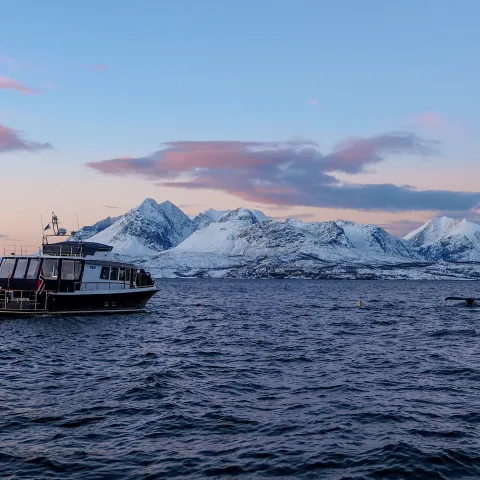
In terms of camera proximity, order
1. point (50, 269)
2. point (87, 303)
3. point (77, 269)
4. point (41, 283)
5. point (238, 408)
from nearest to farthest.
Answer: point (238, 408) < point (41, 283) < point (50, 269) < point (77, 269) < point (87, 303)

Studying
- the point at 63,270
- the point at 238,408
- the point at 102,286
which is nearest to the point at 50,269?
the point at 63,270

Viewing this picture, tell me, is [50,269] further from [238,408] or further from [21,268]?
[238,408]

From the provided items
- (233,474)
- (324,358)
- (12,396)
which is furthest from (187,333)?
(233,474)

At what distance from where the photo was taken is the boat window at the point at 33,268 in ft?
180

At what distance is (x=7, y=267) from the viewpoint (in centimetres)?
5603

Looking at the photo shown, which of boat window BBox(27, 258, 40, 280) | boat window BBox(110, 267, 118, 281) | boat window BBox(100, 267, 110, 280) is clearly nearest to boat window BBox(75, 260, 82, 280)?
boat window BBox(100, 267, 110, 280)

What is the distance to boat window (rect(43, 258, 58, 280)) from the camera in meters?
55.2

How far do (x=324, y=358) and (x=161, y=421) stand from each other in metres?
16.3

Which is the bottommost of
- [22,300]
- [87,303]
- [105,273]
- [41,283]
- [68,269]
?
[87,303]

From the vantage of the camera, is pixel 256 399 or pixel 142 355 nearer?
pixel 256 399

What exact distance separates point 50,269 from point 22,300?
4.18 metres

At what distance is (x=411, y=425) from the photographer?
1927 centimetres

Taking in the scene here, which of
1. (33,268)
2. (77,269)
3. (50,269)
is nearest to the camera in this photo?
(33,268)

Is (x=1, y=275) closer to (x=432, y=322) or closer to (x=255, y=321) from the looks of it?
(x=255, y=321)
